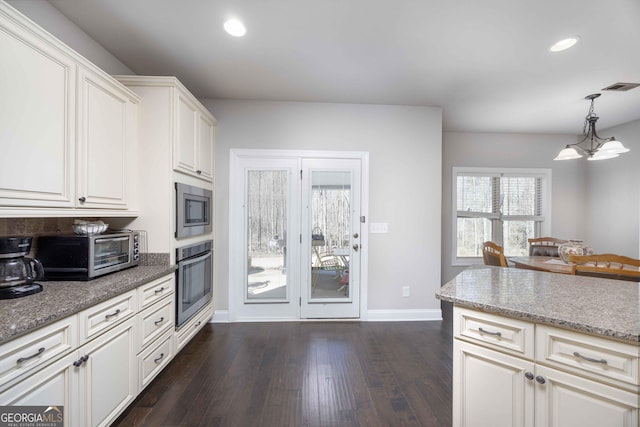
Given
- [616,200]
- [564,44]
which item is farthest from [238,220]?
[616,200]

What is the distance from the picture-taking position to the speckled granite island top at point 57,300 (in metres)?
1.07

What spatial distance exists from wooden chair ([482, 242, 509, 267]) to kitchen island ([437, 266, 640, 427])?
1.18m

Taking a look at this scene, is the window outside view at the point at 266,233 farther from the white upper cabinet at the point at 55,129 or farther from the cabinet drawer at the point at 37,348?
the cabinet drawer at the point at 37,348

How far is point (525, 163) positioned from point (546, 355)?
14.9ft

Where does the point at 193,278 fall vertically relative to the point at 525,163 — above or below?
below

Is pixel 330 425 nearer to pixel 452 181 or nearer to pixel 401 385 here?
pixel 401 385

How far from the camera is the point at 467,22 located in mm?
1886

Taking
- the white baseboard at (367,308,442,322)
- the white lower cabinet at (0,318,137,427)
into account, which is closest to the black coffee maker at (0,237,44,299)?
the white lower cabinet at (0,318,137,427)

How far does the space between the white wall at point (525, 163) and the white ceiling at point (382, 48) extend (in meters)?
1.21

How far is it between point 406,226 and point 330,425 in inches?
90.6

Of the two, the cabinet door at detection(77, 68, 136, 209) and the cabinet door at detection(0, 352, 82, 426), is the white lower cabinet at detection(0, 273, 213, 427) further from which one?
the cabinet door at detection(77, 68, 136, 209)

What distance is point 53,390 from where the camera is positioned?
3.92ft

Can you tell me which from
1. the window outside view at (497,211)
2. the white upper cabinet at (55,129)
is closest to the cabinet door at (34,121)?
the white upper cabinet at (55,129)

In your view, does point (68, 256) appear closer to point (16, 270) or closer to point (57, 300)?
point (16, 270)
